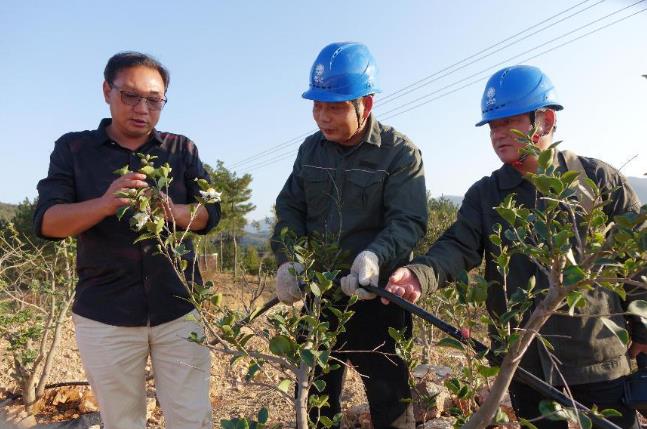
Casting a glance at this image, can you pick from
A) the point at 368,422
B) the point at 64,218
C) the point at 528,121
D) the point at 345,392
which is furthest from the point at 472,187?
the point at 345,392

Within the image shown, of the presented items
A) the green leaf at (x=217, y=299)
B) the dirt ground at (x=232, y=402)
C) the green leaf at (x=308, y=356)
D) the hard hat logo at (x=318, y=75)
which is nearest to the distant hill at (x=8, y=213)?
the dirt ground at (x=232, y=402)

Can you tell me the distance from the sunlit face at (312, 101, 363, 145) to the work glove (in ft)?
1.88

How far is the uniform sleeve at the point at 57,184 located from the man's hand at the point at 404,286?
129 cm

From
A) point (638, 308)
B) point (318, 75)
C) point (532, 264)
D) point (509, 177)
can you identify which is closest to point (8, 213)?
point (318, 75)

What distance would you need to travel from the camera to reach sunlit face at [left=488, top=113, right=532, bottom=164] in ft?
6.58

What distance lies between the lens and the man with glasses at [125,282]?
218 centimetres

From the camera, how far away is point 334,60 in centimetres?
225

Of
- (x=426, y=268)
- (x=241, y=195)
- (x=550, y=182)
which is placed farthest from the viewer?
(x=241, y=195)

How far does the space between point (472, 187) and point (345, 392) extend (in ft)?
8.66

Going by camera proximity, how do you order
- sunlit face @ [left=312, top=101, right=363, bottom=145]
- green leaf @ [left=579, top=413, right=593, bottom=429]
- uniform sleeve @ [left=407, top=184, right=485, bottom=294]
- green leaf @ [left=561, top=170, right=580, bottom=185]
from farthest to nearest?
sunlit face @ [left=312, top=101, right=363, bottom=145] → uniform sleeve @ [left=407, top=184, right=485, bottom=294] → green leaf @ [left=579, top=413, right=593, bottom=429] → green leaf @ [left=561, top=170, right=580, bottom=185]

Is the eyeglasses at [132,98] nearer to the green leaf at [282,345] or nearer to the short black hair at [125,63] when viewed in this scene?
the short black hair at [125,63]

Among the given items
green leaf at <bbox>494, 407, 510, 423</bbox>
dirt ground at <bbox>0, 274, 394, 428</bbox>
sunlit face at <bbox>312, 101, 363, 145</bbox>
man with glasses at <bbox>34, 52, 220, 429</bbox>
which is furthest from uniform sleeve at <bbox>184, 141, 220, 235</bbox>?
dirt ground at <bbox>0, 274, 394, 428</bbox>

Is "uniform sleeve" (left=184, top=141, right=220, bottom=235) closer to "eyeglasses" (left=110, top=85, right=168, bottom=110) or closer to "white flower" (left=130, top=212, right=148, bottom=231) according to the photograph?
"eyeglasses" (left=110, top=85, right=168, bottom=110)

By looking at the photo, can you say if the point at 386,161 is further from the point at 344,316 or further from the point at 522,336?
the point at 522,336
